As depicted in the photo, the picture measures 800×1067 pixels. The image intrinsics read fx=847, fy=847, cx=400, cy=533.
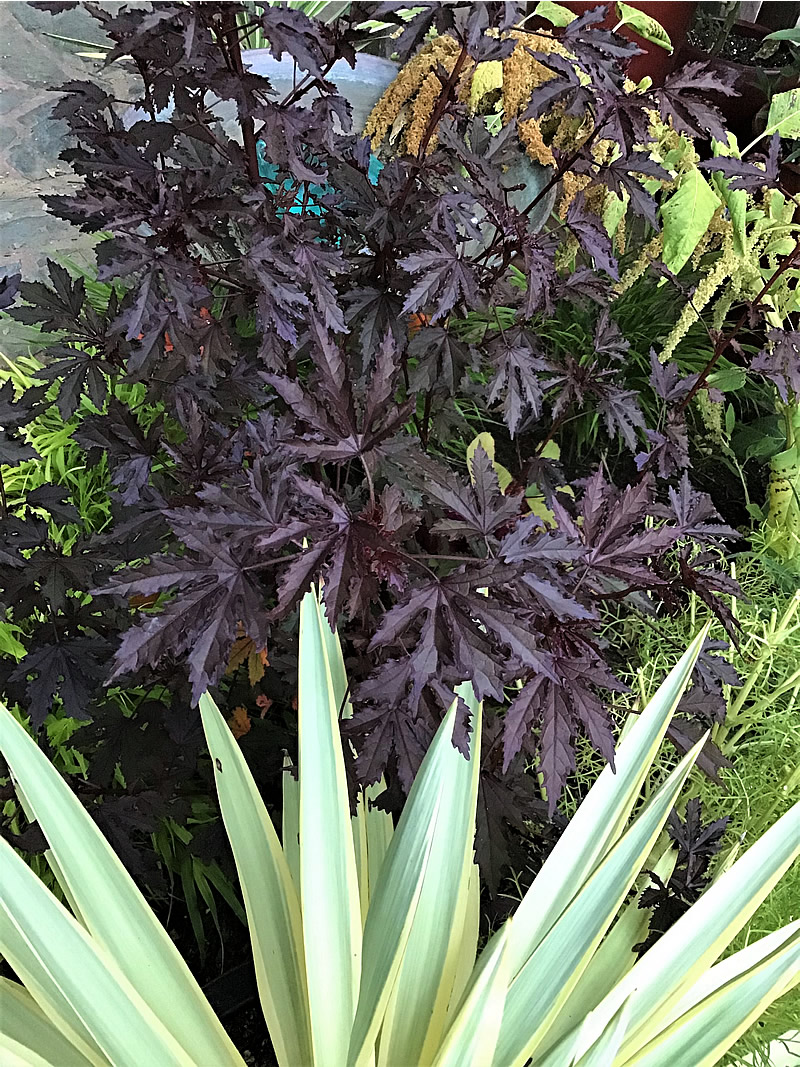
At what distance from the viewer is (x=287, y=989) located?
618mm

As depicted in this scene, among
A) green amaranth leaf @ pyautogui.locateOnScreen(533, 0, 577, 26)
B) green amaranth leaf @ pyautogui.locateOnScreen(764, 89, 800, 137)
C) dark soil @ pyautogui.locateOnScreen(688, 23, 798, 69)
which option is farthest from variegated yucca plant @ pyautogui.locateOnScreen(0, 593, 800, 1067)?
dark soil @ pyautogui.locateOnScreen(688, 23, 798, 69)

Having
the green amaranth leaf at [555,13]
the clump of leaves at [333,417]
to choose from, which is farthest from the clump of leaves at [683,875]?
the green amaranth leaf at [555,13]

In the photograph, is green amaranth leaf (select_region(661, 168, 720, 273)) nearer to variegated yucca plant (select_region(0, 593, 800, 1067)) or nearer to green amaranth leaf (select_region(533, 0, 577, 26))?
green amaranth leaf (select_region(533, 0, 577, 26))

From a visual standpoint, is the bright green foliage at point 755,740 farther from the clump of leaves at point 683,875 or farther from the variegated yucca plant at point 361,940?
the variegated yucca plant at point 361,940

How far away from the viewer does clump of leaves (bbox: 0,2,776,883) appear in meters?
0.51

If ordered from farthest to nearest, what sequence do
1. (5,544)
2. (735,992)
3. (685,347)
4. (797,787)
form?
1. (685,347)
2. (797,787)
3. (5,544)
4. (735,992)

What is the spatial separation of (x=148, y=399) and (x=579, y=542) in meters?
0.40

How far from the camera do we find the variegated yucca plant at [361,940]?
0.51 metres

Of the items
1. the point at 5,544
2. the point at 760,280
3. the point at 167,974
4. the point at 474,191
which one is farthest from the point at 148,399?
the point at 760,280

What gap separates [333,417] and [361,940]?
357 mm

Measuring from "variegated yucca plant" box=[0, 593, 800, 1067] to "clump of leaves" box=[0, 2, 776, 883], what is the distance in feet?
0.16

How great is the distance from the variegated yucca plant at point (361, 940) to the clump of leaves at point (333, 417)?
0.16ft

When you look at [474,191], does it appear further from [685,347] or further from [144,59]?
[685,347]

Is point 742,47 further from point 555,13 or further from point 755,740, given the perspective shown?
point 755,740
